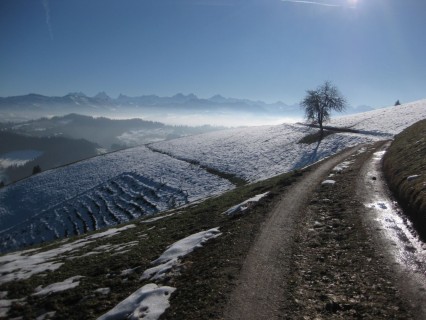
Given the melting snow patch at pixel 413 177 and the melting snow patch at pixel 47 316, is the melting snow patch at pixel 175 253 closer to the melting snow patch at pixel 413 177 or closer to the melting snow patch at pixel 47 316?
the melting snow patch at pixel 47 316

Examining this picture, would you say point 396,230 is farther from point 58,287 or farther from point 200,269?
point 58,287

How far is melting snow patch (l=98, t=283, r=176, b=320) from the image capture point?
9.55 m

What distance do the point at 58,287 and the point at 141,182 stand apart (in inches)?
1807

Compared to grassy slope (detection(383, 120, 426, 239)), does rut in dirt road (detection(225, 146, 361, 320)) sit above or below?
below

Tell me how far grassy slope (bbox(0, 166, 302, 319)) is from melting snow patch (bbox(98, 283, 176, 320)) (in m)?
0.33

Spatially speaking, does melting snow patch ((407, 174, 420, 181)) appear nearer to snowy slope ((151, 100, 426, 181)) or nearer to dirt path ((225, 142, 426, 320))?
dirt path ((225, 142, 426, 320))

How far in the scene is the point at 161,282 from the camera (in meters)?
11.8

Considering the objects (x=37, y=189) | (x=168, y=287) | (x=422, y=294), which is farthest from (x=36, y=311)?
(x=37, y=189)

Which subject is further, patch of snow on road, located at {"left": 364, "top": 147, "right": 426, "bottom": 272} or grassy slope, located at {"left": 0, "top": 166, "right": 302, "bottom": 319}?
patch of snow on road, located at {"left": 364, "top": 147, "right": 426, "bottom": 272}

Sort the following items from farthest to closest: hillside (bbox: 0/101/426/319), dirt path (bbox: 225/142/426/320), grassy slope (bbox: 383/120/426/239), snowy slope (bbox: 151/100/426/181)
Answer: snowy slope (bbox: 151/100/426/181) → grassy slope (bbox: 383/120/426/239) → hillside (bbox: 0/101/426/319) → dirt path (bbox: 225/142/426/320)

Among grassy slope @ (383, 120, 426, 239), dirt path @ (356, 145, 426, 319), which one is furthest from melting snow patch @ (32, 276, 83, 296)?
grassy slope @ (383, 120, 426, 239)

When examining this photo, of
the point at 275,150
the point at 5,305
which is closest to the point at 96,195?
the point at 275,150

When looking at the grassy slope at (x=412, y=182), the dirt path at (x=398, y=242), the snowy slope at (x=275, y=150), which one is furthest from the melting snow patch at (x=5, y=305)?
the snowy slope at (x=275, y=150)

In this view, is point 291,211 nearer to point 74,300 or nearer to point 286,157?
point 74,300
